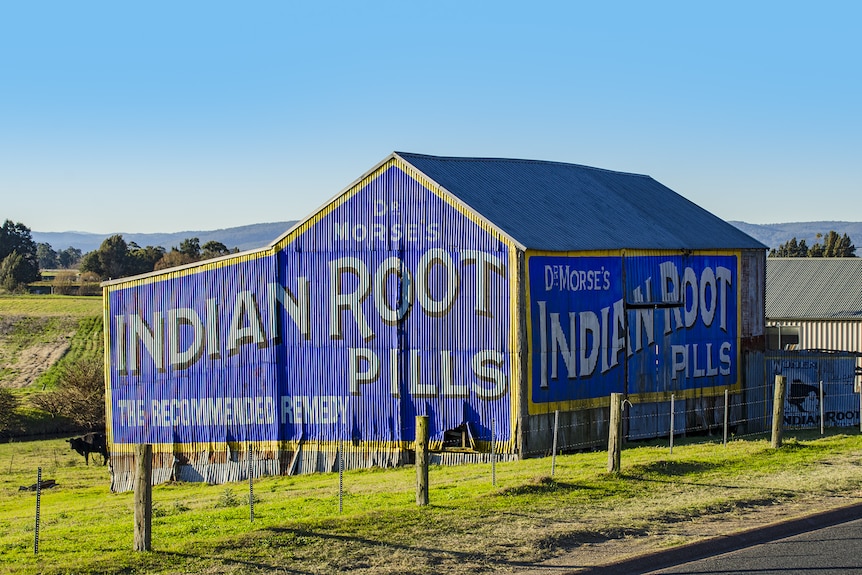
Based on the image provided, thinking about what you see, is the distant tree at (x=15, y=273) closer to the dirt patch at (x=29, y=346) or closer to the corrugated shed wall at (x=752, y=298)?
the dirt patch at (x=29, y=346)

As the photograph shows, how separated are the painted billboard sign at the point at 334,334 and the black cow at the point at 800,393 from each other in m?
10.5

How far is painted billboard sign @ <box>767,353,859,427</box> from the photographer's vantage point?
3491cm

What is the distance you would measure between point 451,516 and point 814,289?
46.0 meters

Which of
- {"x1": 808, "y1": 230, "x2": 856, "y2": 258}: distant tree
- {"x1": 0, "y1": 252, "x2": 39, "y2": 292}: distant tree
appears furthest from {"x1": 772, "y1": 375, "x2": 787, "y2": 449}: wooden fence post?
{"x1": 0, "y1": 252, "x2": 39, "y2": 292}: distant tree

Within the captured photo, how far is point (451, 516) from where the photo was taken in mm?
17734

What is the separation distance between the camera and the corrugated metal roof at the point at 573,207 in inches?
1276

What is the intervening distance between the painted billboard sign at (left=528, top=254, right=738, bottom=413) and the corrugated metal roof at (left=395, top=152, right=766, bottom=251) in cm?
68

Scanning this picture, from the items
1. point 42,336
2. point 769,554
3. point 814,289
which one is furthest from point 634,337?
point 42,336

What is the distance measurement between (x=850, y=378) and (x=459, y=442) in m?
13.1

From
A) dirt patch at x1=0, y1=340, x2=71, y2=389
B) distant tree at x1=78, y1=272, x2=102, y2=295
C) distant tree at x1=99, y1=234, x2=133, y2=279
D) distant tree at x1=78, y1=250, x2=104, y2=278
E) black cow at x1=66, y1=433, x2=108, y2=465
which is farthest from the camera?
distant tree at x1=78, y1=250, x2=104, y2=278

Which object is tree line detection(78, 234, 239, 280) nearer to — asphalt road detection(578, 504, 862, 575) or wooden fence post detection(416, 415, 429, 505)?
wooden fence post detection(416, 415, 429, 505)

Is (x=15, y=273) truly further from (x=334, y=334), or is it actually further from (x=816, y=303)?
(x=334, y=334)

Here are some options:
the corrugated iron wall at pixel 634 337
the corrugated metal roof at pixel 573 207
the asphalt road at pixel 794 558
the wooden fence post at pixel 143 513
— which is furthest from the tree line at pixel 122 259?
the asphalt road at pixel 794 558

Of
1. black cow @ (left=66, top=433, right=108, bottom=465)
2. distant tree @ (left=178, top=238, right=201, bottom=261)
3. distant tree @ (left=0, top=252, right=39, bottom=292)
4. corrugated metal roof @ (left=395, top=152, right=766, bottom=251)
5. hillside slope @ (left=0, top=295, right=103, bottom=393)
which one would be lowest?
black cow @ (left=66, top=433, right=108, bottom=465)
